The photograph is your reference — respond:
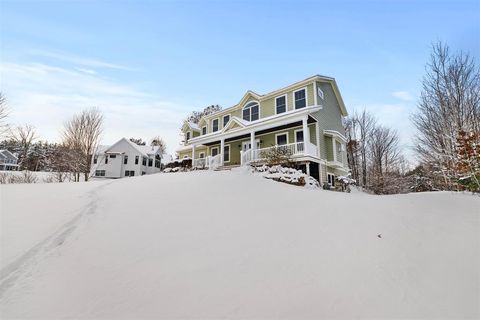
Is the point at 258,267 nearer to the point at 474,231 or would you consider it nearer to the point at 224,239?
the point at 224,239

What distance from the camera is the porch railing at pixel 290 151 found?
1245 centimetres

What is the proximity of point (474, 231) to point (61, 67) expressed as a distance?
1697 centimetres

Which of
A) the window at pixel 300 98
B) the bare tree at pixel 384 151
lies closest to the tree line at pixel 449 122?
the window at pixel 300 98

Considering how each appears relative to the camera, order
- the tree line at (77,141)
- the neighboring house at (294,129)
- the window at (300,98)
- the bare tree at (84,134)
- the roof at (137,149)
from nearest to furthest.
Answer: the neighboring house at (294,129) → the window at (300,98) → the tree line at (77,141) → the bare tree at (84,134) → the roof at (137,149)

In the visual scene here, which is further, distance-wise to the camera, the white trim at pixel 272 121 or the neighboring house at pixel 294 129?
the neighboring house at pixel 294 129

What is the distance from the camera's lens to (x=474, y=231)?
3.67 m

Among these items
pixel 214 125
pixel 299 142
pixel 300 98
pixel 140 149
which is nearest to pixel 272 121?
pixel 299 142

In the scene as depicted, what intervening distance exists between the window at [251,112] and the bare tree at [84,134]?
12.5 meters

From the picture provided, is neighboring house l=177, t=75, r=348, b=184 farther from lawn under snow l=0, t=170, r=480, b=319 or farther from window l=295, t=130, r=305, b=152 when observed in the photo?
lawn under snow l=0, t=170, r=480, b=319

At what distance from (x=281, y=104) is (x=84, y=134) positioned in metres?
16.4

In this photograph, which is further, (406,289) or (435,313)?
(406,289)

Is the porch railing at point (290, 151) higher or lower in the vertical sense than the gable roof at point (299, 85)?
lower

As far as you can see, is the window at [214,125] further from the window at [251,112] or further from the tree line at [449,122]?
the tree line at [449,122]

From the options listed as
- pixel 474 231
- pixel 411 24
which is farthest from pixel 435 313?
pixel 411 24
